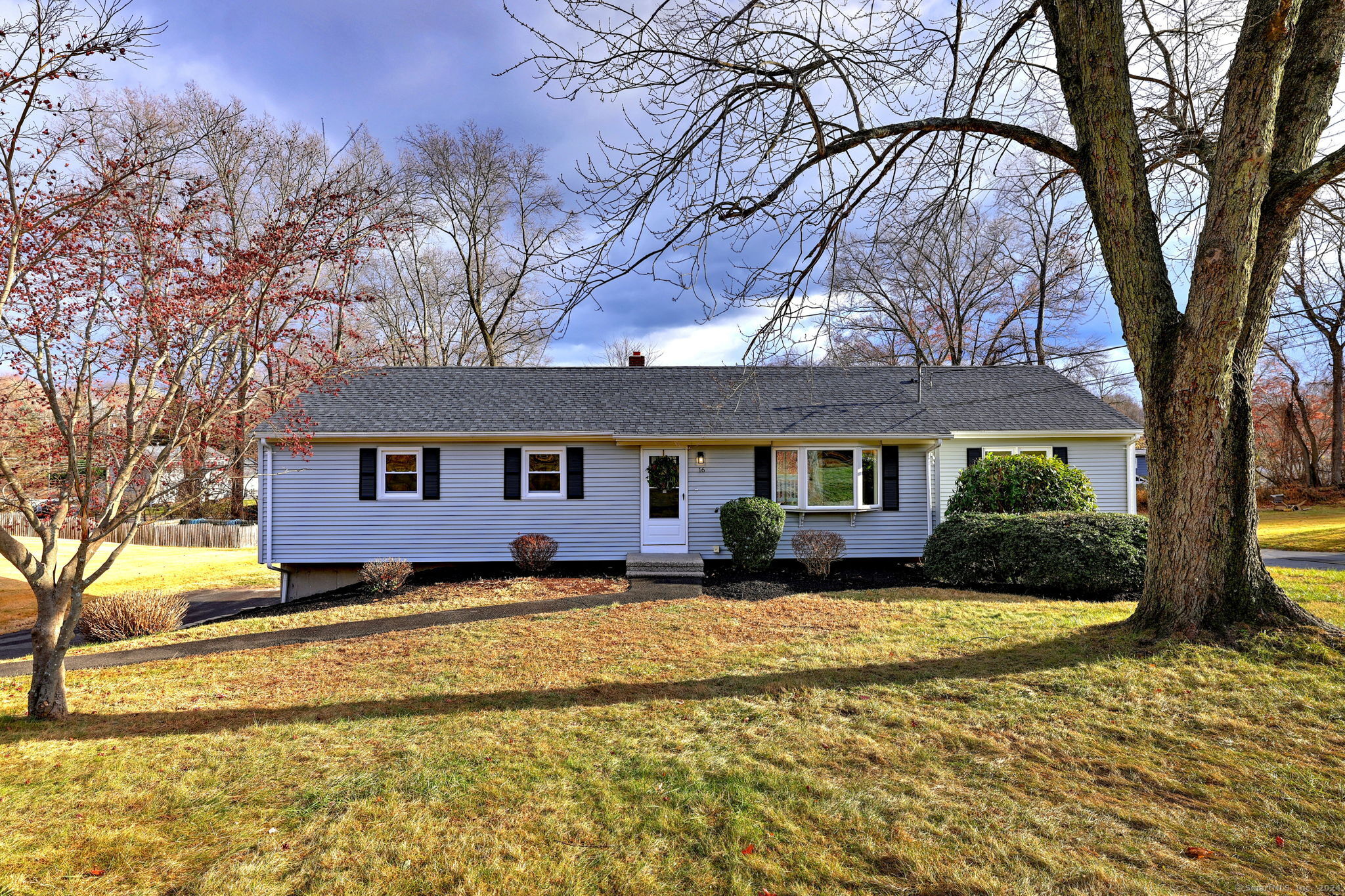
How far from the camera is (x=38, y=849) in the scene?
9.90 ft

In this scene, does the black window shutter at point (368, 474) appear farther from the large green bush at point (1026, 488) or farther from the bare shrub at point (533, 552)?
the large green bush at point (1026, 488)

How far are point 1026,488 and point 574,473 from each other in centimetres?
901

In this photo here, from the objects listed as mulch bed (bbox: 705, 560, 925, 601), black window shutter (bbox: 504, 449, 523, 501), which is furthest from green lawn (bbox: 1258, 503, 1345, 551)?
black window shutter (bbox: 504, 449, 523, 501)

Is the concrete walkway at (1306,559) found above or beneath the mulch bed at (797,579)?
beneath

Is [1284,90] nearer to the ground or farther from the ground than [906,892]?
farther from the ground

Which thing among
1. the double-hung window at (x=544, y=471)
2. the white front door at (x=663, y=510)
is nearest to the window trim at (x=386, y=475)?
the double-hung window at (x=544, y=471)

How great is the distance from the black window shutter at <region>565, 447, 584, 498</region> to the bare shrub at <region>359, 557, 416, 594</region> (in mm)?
3505

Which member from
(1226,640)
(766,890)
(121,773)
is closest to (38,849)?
(121,773)

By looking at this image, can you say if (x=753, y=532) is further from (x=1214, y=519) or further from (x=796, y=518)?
(x=1214, y=519)

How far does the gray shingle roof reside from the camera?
44.1 ft

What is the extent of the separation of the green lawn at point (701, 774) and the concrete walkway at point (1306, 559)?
1118 centimetres

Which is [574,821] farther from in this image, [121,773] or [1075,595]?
[1075,595]

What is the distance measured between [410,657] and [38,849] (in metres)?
3.81

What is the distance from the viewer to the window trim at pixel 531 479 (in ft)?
44.1
